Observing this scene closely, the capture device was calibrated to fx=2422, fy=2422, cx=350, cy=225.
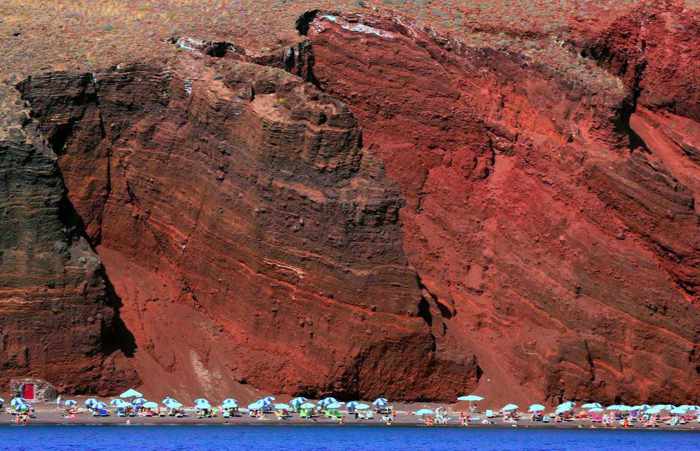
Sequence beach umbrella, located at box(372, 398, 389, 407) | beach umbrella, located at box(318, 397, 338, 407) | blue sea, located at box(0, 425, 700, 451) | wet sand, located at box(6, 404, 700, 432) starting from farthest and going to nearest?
beach umbrella, located at box(372, 398, 389, 407) < beach umbrella, located at box(318, 397, 338, 407) < wet sand, located at box(6, 404, 700, 432) < blue sea, located at box(0, 425, 700, 451)

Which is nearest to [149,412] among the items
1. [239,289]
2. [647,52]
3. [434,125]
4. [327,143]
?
[239,289]

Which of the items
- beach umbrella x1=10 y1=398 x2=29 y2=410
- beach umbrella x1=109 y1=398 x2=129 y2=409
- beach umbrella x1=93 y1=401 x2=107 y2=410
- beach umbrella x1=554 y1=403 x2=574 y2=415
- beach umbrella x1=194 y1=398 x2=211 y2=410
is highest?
beach umbrella x1=554 y1=403 x2=574 y2=415

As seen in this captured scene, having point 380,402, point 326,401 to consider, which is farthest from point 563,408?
point 326,401

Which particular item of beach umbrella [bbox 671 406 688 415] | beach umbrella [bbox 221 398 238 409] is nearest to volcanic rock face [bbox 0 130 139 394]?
beach umbrella [bbox 221 398 238 409]

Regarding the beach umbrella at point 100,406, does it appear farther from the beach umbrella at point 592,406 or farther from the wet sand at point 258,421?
the beach umbrella at point 592,406

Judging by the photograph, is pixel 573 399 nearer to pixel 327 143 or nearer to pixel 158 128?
pixel 327 143

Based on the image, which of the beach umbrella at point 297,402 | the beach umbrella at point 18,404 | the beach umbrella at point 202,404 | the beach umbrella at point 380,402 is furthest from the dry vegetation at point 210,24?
the beach umbrella at point 380,402

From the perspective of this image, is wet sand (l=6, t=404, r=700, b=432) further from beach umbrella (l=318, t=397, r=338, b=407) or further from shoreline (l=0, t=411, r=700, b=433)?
beach umbrella (l=318, t=397, r=338, b=407)
